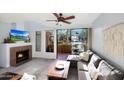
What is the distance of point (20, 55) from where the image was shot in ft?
14.6

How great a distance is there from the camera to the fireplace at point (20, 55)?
155 inches

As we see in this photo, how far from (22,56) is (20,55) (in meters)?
0.16

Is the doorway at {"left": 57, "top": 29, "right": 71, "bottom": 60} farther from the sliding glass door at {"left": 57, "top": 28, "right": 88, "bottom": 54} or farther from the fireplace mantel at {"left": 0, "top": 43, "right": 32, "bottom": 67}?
the fireplace mantel at {"left": 0, "top": 43, "right": 32, "bottom": 67}

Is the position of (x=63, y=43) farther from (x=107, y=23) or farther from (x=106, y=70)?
(x=106, y=70)

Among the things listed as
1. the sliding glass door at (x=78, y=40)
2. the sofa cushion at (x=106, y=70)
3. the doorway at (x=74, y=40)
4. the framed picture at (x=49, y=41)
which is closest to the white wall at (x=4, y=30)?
the framed picture at (x=49, y=41)

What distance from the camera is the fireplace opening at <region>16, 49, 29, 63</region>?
4360mm

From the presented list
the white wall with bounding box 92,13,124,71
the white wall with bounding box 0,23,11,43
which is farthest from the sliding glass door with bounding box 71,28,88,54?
the white wall with bounding box 0,23,11,43

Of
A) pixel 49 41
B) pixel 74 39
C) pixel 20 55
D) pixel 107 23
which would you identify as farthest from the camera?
pixel 49 41

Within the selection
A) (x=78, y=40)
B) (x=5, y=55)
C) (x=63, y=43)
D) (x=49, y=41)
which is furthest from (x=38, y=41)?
(x=78, y=40)

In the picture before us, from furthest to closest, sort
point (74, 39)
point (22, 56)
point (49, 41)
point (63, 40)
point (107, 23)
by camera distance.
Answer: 1. point (49, 41)
2. point (63, 40)
3. point (22, 56)
4. point (74, 39)
5. point (107, 23)
